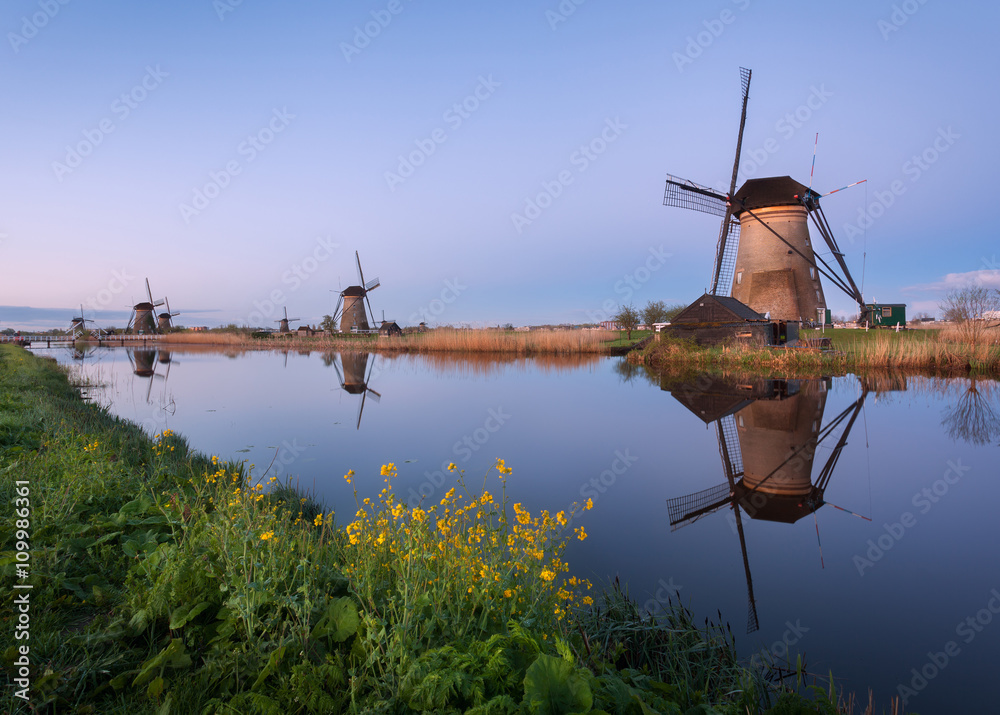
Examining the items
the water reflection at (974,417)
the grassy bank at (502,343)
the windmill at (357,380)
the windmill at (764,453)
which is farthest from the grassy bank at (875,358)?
the windmill at (357,380)

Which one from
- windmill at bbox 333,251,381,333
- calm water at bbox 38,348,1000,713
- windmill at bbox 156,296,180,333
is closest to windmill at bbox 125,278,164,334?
windmill at bbox 156,296,180,333

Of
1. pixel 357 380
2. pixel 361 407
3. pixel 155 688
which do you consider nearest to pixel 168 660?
pixel 155 688

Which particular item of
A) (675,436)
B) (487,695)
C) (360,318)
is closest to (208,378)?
(675,436)

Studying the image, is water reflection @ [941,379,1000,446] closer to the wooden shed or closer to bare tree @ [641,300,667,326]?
the wooden shed

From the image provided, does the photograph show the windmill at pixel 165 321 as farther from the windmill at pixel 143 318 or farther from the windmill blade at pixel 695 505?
the windmill blade at pixel 695 505

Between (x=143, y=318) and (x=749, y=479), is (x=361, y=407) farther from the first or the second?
(x=143, y=318)

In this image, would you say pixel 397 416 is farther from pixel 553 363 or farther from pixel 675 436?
pixel 553 363

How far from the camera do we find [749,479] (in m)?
6.58

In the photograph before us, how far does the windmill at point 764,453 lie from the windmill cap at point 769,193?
13078 mm

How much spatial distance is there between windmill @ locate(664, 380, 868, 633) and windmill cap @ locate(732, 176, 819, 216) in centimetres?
1308

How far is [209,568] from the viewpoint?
2.41 metres

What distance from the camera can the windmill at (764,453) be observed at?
548 cm

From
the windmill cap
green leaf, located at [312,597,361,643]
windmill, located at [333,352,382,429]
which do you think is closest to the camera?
green leaf, located at [312,597,361,643]

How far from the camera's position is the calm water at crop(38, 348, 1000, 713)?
326 centimetres
